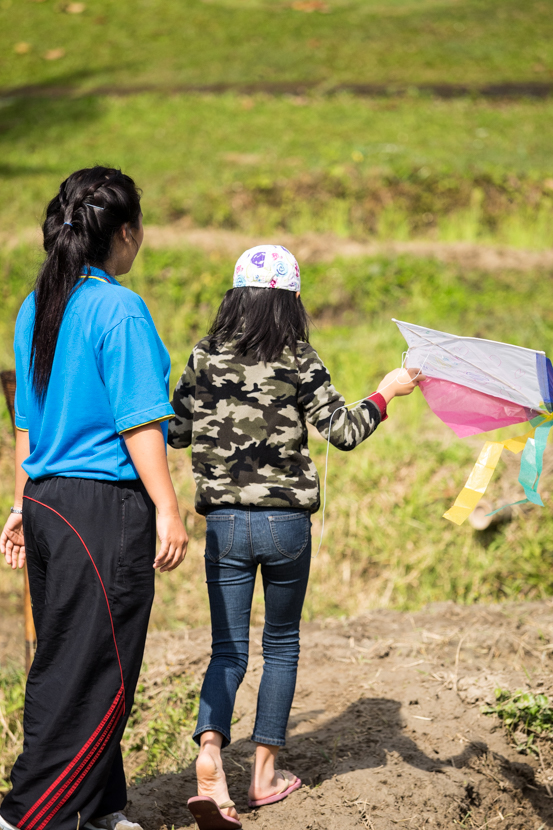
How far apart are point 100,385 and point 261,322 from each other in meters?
0.51

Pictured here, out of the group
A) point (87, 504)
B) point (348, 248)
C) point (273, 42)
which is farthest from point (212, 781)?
point (273, 42)

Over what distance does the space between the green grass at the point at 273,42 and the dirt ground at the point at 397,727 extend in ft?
48.6

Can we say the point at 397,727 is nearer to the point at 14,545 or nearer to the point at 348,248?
the point at 14,545

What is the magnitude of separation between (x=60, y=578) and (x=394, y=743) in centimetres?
148

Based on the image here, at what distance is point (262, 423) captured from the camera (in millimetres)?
2268

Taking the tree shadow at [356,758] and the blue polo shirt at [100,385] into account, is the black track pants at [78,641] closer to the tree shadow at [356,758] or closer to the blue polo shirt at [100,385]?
the blue polo shirt at [100,385]

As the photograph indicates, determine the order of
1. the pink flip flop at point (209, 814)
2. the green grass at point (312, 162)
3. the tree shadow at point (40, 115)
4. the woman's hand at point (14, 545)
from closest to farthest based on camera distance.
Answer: the pink flip flop at point (209, 814), the woman's hand at point (14, 545), the green grass at point (312, 162), the tree shadow at point (40, 115)

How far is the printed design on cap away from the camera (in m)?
2.27

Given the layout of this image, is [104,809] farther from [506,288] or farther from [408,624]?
[506,288]

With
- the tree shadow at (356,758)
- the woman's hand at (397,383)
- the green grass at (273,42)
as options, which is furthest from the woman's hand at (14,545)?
the green grass at (273,42)

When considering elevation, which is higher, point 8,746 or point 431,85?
point 431,85

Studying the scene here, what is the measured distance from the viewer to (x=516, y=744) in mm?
2949

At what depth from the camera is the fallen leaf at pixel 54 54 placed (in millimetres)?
18656

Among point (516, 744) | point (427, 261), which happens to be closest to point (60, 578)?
point (516, 744)
